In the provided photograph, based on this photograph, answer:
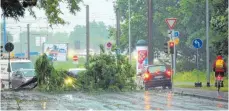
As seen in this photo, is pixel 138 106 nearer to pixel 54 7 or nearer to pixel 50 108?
pixel 50 108

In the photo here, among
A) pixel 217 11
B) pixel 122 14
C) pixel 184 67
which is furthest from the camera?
pixel 122 14

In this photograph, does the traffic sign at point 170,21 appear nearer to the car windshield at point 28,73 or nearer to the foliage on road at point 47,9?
the foliage on road at point 47,9

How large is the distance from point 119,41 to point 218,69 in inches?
1616

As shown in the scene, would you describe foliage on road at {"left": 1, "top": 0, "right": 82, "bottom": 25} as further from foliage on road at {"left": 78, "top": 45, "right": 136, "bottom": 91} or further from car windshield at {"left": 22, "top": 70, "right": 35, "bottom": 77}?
car windshield at {"left": 22, "top": 70, "right": 35, "bottom": 77}

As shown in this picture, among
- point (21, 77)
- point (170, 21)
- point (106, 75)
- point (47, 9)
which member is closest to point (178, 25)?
point (21, 77)

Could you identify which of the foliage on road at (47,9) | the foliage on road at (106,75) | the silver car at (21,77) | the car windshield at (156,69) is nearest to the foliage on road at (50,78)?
the foliage on road at (106,75)

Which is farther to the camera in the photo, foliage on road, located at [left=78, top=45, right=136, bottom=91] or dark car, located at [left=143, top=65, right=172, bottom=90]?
dark car, located at [left=143, top=65, right=172, bottom=90]

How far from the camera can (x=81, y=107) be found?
21.8 metres

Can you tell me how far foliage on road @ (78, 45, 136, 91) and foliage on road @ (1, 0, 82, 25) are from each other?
305cm

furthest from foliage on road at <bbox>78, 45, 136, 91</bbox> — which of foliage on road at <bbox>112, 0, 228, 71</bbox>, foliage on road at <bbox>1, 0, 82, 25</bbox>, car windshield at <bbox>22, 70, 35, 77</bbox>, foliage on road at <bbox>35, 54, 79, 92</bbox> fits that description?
foliage on road at <bbox>112, 0, 228, 71</bbox>

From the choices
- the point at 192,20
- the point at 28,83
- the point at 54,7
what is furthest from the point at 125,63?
the point at 192,20

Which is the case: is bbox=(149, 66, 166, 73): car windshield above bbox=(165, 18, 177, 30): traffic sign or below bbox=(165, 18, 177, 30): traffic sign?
below

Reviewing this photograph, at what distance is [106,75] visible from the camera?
33.1 metres

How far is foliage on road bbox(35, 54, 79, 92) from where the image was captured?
32781mm
